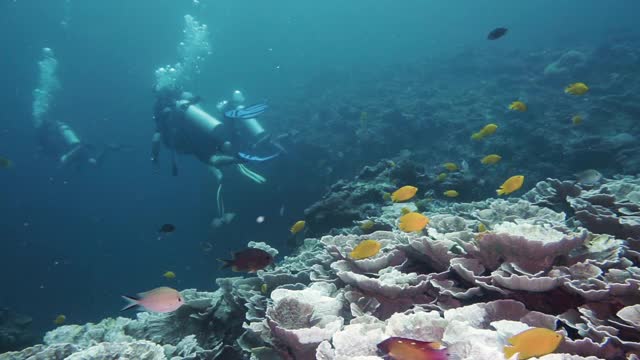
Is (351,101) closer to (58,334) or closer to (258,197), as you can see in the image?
(258,197)

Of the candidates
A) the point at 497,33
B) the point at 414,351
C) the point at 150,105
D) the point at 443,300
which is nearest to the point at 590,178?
the point at 497,33

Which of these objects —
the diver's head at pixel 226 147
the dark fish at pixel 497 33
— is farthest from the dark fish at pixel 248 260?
the diver's head at pixel 226 147

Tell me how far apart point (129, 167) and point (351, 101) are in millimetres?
44217

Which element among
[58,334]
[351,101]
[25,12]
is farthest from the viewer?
[25,12]

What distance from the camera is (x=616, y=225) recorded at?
12.7 feet

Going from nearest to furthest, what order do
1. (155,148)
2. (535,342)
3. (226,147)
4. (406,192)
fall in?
(535,342), (406,192), (155,148), (226,147)

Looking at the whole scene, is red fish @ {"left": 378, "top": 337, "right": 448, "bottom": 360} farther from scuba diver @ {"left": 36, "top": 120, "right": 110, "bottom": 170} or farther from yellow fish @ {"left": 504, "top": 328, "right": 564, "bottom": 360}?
scuba diver @ {"left": 36, "top": 120, "right": 110, "bottom": 170}

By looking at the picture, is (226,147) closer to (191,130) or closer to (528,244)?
(191,130)

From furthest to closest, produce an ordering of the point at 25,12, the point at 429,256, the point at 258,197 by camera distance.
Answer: the point at 25,12 < the point at 258,197 < the point at 429,256

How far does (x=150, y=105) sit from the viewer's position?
53.6 metres

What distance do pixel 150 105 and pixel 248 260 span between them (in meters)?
56.9

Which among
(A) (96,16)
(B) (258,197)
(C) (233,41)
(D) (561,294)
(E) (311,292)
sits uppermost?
(A) (96,16)

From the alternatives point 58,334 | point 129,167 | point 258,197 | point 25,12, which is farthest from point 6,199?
point 58,334

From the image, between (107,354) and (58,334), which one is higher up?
(107,354)
